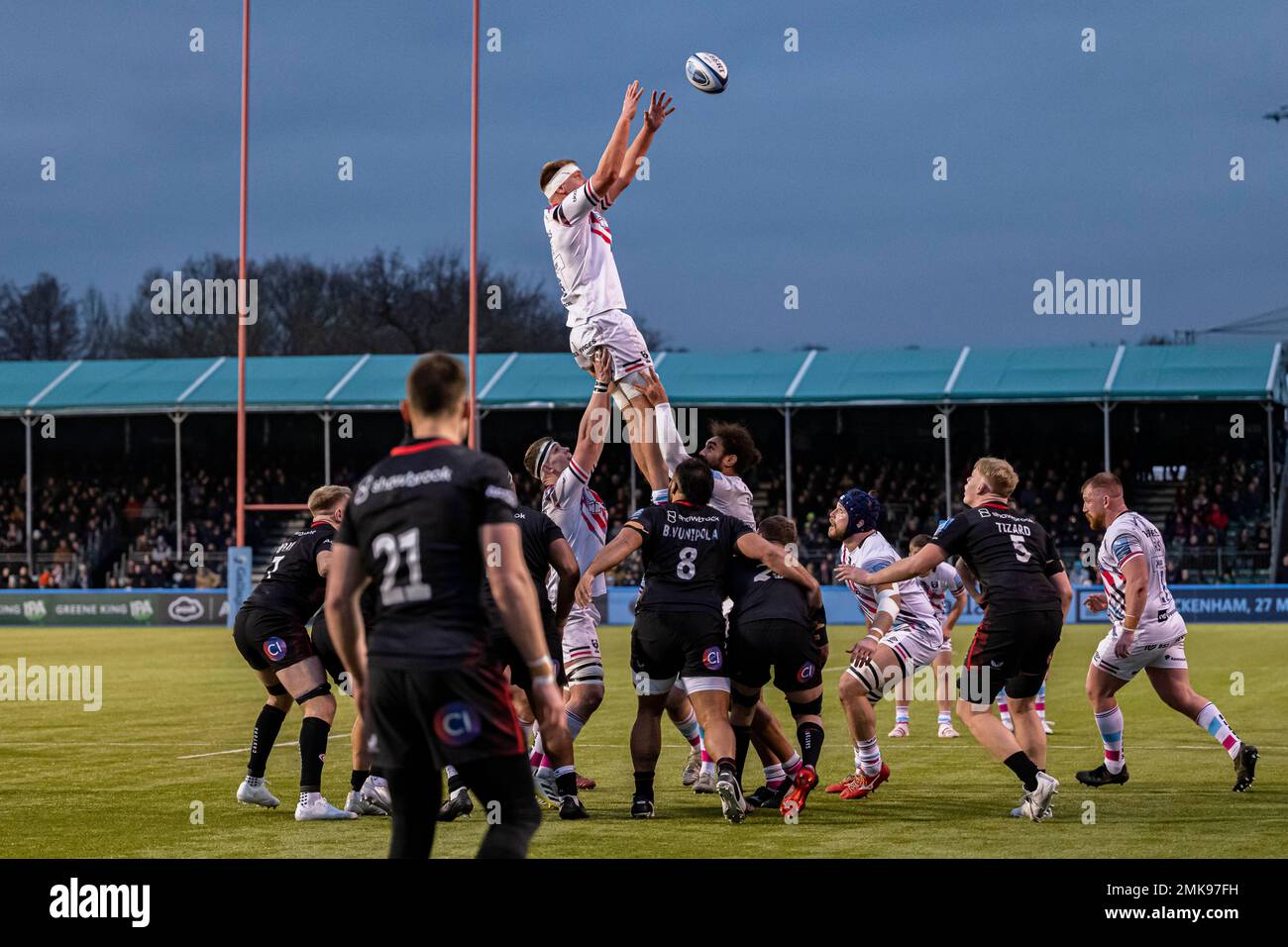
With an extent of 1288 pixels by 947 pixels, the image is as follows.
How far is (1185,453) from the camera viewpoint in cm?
4769

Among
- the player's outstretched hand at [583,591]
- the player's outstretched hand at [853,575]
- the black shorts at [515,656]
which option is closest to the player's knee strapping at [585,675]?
the black shorts at [515,656]

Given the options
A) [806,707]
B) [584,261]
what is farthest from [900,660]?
[584,261]

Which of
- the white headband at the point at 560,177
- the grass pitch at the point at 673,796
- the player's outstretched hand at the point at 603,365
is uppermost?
the white headband at the point at 560,177

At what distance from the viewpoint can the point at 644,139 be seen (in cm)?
1030

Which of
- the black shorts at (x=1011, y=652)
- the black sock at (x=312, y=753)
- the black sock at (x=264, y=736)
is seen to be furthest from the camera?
the black sock at (x=264, y=736)

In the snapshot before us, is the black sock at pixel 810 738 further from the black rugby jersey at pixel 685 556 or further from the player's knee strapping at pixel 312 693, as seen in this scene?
the player's knee strapping at pixel 312 693

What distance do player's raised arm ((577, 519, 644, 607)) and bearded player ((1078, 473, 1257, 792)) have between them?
11.7 ft

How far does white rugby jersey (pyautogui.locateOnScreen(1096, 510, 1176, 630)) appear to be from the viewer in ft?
37.6

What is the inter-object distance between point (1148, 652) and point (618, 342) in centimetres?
445

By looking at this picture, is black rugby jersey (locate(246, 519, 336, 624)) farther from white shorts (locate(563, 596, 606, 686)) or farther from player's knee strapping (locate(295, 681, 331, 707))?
white shorts (locate(563, 596, 606, 686))

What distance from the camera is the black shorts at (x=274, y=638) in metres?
10.6

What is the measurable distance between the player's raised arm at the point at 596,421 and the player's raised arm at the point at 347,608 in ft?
16.3
